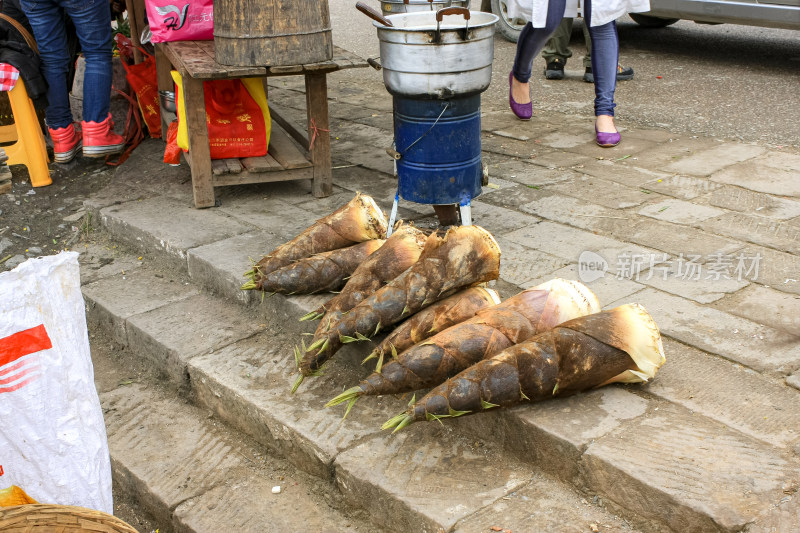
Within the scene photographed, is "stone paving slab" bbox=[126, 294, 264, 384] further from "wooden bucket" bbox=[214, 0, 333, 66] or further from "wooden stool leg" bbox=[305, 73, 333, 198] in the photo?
"wooden bucket" bbox=[214, 0, 333, 66]

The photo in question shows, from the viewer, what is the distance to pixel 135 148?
5598 millimetres

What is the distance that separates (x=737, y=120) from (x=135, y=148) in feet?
13.7

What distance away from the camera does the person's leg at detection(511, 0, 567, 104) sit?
488cm

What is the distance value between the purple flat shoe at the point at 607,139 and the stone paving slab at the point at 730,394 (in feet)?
8.14

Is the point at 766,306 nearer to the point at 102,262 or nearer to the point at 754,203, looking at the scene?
the point at 754,203

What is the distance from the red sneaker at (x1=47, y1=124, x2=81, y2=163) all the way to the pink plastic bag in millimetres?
1225

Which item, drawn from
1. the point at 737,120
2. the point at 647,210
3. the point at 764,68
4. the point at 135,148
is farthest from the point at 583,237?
the point at 764,68

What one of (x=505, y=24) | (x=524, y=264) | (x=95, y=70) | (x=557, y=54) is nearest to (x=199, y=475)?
(x=524, y=264)

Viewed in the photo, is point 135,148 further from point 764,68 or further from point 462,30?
point 764,68

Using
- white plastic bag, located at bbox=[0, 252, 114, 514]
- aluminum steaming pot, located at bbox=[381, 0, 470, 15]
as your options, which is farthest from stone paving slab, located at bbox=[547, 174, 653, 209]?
white plastic bag, located at bbox=[0, 252, 114, 514]

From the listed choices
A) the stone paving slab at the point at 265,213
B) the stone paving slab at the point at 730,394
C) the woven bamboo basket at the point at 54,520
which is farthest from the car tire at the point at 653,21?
the woven bamboo basket at the point at 54,520

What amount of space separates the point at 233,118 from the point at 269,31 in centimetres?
71

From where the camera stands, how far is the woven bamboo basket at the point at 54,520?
66.4 inches

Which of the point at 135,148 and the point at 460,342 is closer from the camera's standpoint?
the point at 460,342
